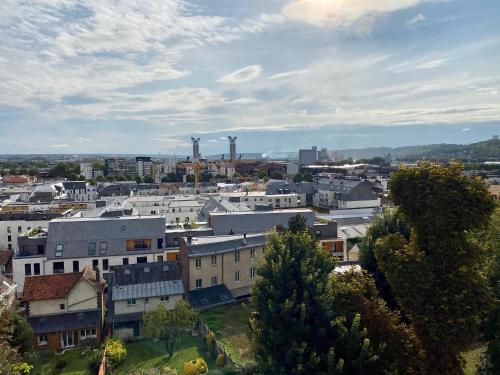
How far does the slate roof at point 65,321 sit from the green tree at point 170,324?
6.63 m

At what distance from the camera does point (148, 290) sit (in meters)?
33.9

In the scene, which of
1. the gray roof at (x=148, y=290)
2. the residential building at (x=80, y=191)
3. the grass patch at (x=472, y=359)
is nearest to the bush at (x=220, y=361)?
the gray roof at (x=148, y=290)

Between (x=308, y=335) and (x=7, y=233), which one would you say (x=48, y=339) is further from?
(x=7, y=233)

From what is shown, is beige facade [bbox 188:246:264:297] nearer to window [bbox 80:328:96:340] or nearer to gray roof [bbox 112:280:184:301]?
gray roof [bbox 112:280:184:301]

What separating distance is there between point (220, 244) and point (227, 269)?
2464 millimetres

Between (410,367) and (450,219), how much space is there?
657cm

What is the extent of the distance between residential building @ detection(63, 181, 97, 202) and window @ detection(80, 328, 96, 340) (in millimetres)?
74502

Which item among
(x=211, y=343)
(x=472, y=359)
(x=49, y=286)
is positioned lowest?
(x=211, y=343)

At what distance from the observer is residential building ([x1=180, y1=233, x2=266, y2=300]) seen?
35.3 m

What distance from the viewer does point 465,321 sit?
53.1ft

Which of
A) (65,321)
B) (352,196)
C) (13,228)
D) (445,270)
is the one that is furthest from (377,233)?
(352,196)

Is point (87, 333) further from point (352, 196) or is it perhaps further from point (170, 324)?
point (352, 196)

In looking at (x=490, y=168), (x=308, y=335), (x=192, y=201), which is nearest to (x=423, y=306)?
(x=308, y=335)

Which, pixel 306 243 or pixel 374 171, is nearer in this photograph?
pixel 306 243
